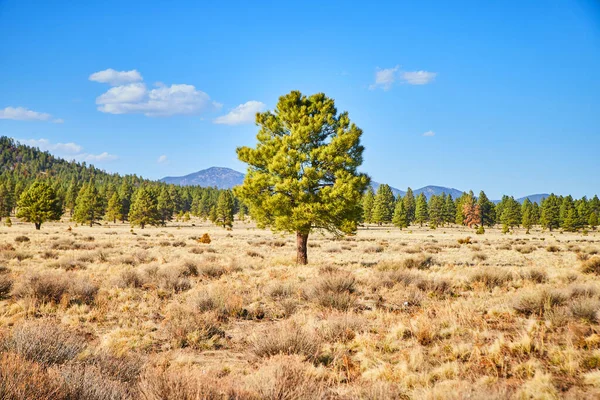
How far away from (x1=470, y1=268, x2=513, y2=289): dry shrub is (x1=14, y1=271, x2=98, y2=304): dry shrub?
12.4m

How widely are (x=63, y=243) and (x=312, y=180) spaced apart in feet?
65.4

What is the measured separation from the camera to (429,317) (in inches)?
304

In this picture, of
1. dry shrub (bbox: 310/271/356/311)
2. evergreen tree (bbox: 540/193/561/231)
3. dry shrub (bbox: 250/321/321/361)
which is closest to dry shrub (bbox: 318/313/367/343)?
dry shrub (bbox: 250/321/321/361)

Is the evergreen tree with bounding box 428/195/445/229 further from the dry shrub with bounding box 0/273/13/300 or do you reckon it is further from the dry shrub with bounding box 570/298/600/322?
the dry shrub with bounding box 0/273/13/300

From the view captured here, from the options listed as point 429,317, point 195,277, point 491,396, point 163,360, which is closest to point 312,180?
point 195,277

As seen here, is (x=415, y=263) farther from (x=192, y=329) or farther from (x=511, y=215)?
(x=511, y=215)

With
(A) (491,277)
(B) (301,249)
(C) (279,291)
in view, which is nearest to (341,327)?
(C) (279,291)

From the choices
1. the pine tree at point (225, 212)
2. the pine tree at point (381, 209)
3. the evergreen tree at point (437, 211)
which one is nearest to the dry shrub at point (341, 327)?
the pine tree at point (225, 212)

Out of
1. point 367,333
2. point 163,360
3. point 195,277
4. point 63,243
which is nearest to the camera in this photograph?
point 163,360

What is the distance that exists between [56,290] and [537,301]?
12.4 m

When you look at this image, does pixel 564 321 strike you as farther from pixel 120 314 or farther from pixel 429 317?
pixel 120 314

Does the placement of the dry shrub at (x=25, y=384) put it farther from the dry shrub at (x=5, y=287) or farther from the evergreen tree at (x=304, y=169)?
the evergreen tree at (x=304, y=169)

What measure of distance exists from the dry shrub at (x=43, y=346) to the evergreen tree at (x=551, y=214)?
4056 inches

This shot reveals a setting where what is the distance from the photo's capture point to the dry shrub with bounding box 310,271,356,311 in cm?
877
